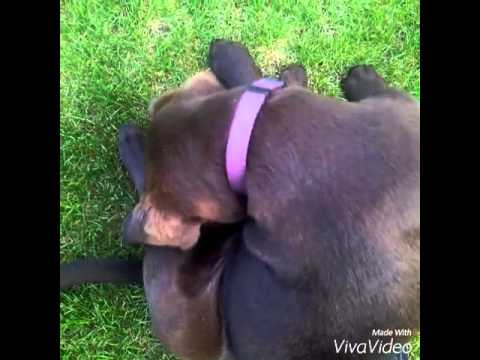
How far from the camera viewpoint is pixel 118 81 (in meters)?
2.94

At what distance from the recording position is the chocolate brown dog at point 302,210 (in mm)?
1894

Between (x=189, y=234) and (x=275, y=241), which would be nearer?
(x=275, y=241)

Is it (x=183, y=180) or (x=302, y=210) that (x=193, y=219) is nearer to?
(x=183, y=180)

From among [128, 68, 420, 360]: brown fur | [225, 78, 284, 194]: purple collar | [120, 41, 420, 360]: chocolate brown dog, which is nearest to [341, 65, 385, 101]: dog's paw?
[120, 41, 420, 360]: chocolate brown dog

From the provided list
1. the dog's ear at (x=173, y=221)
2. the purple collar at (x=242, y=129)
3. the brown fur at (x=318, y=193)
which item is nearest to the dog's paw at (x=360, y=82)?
the brown fur at (x=318, y=193)

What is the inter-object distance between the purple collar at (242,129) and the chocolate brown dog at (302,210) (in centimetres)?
3

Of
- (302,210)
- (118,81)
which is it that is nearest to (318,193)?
(302,210)

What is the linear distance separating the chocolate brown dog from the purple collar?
3cm
